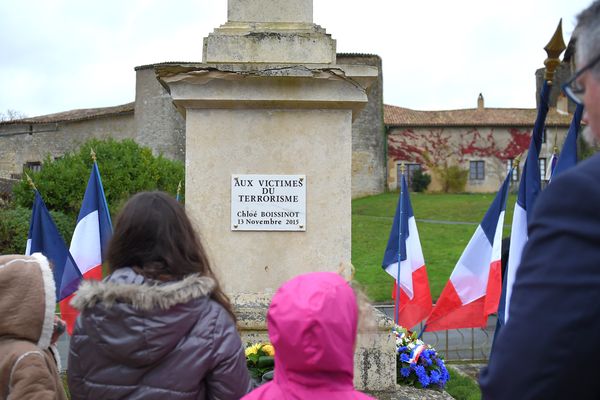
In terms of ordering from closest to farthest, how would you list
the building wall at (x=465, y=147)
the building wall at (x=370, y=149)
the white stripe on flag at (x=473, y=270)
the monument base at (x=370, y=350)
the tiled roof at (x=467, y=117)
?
1. the monument base at (x=370, y=350)
2. the white stripe on flag at (x=473, y=270)
3. the building wall at (x=370, y=149)
4. the building wall at (x=465, y=147)
5. the tiled roof at (x=467, y=117)

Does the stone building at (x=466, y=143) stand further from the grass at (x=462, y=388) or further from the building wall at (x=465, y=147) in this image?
the grass at (x=462, y=388)

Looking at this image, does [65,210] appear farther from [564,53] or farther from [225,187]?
[564,53]

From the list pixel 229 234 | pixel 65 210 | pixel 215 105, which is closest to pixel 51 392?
pixel 229 234

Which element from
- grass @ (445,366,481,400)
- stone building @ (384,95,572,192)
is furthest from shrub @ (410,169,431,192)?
grass @ (445,366,481,400)

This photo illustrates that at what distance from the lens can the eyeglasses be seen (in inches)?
53.2

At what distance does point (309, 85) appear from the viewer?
4.55 metres

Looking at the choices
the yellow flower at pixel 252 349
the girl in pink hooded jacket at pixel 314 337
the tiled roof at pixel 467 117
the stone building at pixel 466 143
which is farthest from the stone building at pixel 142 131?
the girl in pink hooded jacket at pixel 314 337

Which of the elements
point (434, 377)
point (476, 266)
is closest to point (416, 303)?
point (476, 266)

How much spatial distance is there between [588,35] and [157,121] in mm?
43818

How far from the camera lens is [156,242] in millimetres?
2365

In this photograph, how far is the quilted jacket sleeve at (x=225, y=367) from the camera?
226 cm

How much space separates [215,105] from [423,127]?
4662cm

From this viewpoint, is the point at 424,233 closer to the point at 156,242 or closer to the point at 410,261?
the point at 410,261

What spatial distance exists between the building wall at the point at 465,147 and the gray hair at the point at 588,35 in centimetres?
4819
